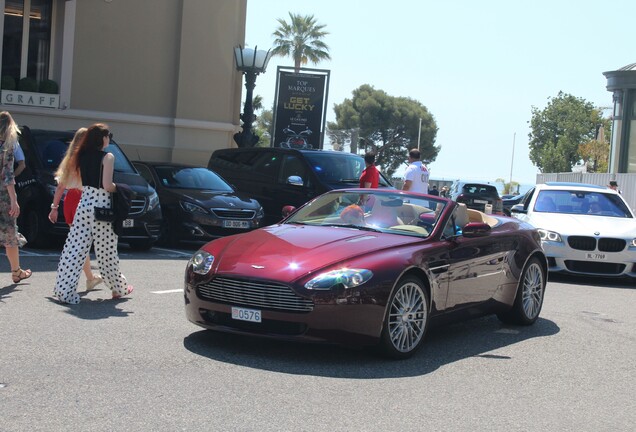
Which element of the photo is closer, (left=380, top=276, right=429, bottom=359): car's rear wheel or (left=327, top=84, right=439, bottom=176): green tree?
(left=380, top=276, right=429, bottom=359): car's rear wheel

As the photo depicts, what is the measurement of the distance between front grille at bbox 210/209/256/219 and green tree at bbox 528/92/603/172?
82.0m

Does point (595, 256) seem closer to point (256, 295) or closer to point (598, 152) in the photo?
point (256, 295)

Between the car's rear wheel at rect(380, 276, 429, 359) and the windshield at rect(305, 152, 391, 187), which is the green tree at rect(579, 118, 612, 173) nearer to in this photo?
the windshield at rect(305, 152, 391, 187)

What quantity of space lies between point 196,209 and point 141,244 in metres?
1.25

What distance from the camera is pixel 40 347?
7.02 m

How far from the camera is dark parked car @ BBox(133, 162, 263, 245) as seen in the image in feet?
51.9

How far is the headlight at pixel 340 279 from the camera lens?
274 inches

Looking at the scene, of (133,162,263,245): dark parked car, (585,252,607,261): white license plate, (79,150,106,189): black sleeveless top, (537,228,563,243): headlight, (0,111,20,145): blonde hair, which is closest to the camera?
(79,150,106,189): black sleeveless top

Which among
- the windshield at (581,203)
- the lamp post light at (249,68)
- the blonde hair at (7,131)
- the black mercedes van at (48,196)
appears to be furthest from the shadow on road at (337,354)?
the lamp post light at (249,68)

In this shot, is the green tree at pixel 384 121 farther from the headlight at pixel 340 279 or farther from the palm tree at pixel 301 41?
the headlight at pixel 340 279

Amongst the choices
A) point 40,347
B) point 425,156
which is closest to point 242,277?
point 40,347

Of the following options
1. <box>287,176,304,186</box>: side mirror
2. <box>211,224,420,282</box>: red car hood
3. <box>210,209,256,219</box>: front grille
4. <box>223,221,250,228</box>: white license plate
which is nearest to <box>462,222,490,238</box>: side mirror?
<box>211,224,420,282</box>: red car hood

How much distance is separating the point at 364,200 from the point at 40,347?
3241 millimetres

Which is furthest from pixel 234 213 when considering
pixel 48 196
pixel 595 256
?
pixel 595 256
